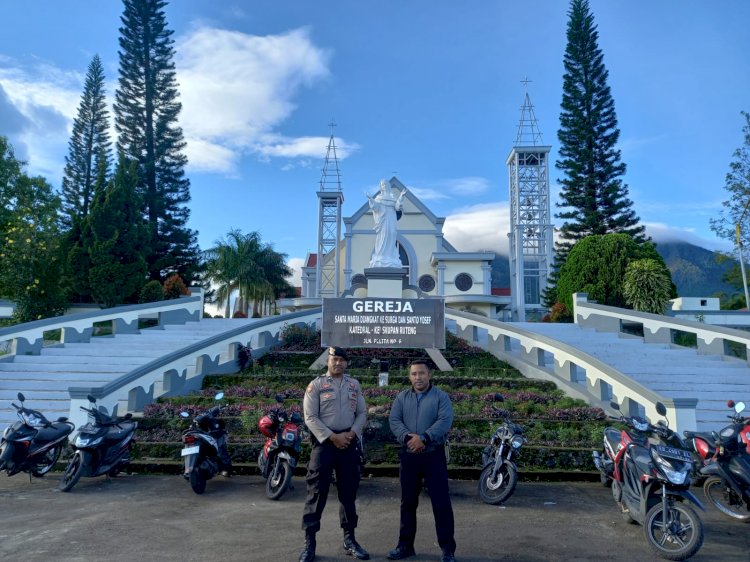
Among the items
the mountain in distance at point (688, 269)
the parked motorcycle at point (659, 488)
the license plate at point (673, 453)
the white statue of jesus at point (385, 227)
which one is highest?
the mountain in distance at point (688, 269)

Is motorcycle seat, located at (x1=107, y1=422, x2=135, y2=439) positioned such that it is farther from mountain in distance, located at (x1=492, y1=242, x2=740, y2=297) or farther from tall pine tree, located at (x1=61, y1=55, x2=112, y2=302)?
mountain in distance, located at (x1=492, y1=242, x2=740, y2=297)

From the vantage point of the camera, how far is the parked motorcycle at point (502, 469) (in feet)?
15.8

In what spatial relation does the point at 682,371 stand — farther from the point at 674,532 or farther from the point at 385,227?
the point at 385,227

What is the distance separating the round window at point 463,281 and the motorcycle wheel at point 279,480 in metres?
21.2

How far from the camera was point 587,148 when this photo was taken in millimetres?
26438

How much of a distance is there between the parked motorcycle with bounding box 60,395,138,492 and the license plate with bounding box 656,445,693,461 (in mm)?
5126

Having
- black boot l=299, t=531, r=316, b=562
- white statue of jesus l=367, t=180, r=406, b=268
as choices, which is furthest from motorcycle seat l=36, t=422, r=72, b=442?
white statue of jesus l=367, t=180, r=406, b=268

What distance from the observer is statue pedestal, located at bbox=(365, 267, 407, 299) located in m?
15.7

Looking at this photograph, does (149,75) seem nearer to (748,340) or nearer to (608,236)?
(608,236)

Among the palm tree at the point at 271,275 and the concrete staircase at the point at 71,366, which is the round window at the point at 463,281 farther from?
the concrete staircase at the point at 71,366

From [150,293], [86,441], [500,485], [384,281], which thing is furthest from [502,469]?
[150,293]

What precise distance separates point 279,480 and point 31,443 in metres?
2.77

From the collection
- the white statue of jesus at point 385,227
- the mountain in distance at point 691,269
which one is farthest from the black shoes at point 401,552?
the mountain in distance at point 691,269

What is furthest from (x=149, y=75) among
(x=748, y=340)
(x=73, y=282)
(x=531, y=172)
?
(x=748, y=340)
